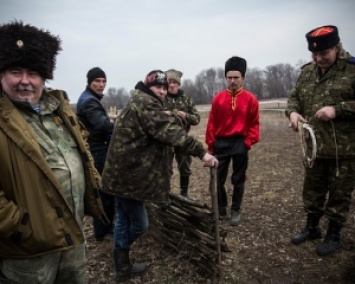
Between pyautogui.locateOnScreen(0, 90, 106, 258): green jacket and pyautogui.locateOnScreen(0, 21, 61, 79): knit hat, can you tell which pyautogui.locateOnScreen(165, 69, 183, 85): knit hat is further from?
pyautogui.locateOnScreen(0, 90, 106, 258): green jacket

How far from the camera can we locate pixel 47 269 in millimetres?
1976

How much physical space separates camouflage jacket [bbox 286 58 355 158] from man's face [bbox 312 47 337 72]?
7 cm

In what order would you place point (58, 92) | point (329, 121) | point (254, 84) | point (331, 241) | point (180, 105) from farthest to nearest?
point (254, 84)
point (180, 105)
point (331, 241)
point (329, 121)
point (58, 92)

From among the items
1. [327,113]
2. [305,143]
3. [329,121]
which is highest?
[327,113]

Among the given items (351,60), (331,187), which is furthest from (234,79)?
(331,187)

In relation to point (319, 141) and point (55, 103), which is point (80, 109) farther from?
point (319, 141)

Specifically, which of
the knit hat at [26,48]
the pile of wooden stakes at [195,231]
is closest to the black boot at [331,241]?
the pile of wooden stakes at [195,231]

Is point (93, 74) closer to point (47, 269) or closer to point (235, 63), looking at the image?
point (235, 63)

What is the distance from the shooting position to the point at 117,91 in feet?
368

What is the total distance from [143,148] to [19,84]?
1.25 metres

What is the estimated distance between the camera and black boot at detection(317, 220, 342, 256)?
3.51 m

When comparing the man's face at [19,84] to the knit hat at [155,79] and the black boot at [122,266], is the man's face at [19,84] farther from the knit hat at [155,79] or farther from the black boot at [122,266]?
the black boot at [122,266]

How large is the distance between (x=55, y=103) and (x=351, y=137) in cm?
311

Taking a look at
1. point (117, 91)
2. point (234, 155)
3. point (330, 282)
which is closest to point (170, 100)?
point (234, 155)
